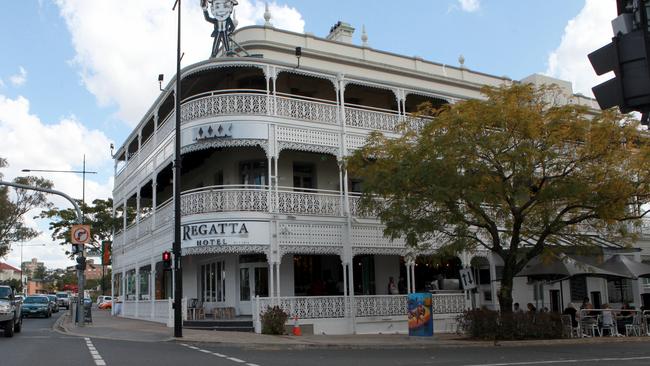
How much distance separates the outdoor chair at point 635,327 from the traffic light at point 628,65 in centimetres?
1931

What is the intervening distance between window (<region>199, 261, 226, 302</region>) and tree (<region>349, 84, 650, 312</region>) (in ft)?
30.0

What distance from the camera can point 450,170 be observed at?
18.6 meters

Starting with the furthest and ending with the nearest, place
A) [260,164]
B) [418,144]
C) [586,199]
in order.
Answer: [260,164]
[418,144]
[586,199]

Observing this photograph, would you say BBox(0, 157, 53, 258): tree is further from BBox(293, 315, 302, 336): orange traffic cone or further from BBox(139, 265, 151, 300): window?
BBox(293, 315, 302, 336): orange traffic cone

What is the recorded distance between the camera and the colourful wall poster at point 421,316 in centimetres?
2000

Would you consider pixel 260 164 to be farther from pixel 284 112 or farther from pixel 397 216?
pixel 397 216

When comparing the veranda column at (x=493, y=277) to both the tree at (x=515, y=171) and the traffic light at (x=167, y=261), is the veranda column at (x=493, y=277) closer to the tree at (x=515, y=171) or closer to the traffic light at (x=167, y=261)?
the tree at (x=515, y=171)

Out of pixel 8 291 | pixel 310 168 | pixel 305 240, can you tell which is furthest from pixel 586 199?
pixel 8 291

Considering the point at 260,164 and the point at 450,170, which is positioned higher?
the point at 260,164

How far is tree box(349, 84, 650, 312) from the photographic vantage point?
18.5m

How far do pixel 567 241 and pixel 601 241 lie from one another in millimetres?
1818

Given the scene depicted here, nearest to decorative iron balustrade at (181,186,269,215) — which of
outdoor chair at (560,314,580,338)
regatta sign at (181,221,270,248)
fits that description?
regatta sign at (181,221,270,248)

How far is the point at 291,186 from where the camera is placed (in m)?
26.2

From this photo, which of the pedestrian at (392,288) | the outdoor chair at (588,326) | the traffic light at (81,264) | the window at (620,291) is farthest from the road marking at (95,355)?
the window at (620,291)
